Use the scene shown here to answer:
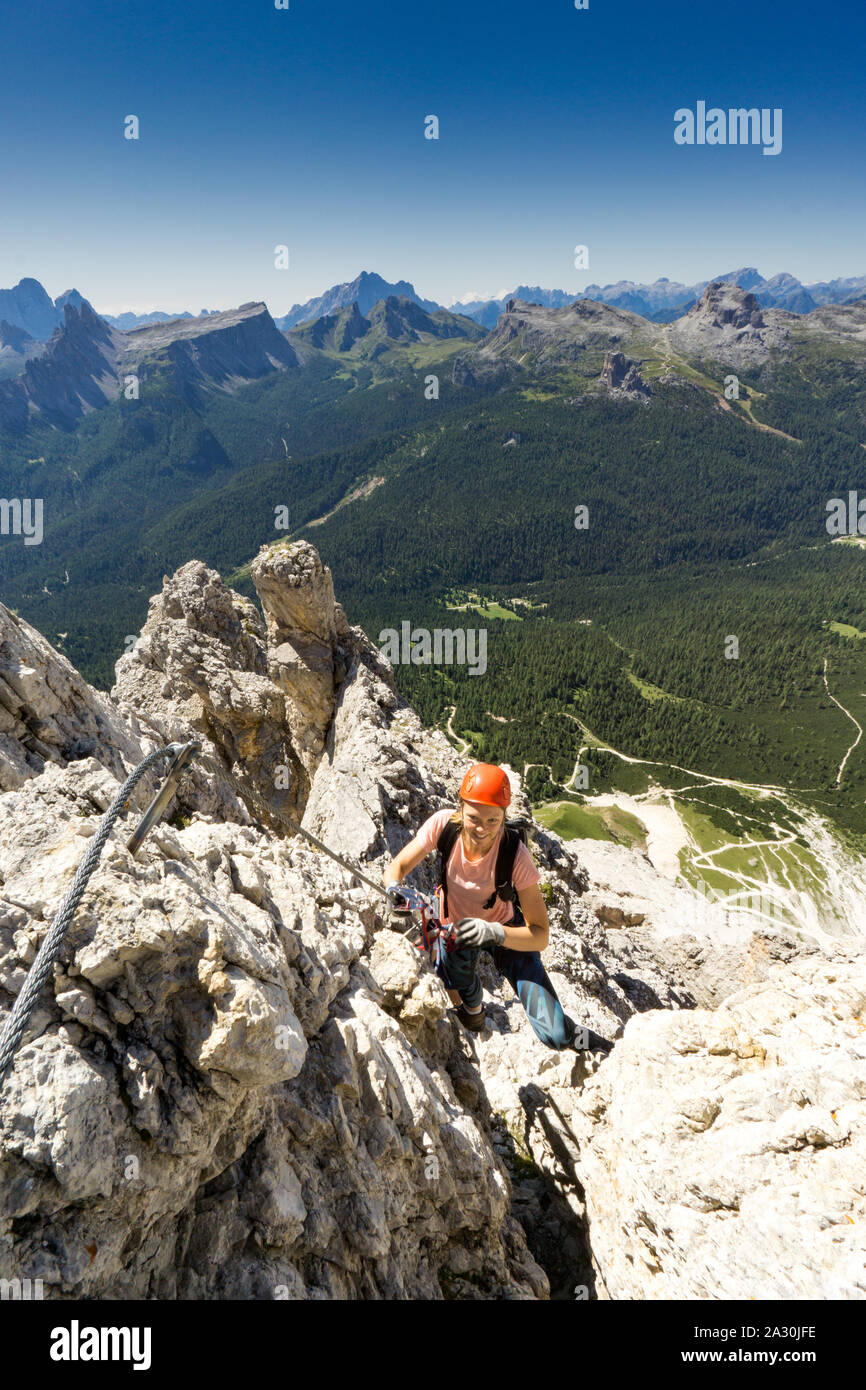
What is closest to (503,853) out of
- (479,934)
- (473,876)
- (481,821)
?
(473,876)

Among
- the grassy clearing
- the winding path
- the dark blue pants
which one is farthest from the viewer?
the winding path

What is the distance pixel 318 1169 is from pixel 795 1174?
510 cm

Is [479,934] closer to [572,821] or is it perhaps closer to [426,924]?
[426,924]

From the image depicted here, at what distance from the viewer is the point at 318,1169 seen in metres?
6.69

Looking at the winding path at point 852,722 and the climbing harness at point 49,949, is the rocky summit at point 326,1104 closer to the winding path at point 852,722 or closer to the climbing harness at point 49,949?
the climbing harness at point 49,949

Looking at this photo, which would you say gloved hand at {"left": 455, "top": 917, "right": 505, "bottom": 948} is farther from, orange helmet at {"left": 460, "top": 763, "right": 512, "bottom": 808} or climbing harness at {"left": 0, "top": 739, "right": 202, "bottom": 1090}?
climbing harness at {"left": 0, "top": 739, "right": 202, "bottom": 1090}

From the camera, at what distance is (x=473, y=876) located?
359 inches

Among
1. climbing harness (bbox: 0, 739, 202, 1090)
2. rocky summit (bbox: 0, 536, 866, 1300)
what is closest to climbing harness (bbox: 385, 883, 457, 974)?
rocky summit (bbox: 0, 536, 866, 1300)

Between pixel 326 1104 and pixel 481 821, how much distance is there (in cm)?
383

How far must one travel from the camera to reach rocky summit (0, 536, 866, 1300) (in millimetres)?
4863

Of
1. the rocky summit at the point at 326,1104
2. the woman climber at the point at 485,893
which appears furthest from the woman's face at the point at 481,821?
the rocky summit at the point at 326,1104

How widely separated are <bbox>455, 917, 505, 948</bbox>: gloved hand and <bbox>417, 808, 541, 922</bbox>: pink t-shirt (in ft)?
2.33

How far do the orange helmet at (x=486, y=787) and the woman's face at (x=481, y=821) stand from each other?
9 cm
